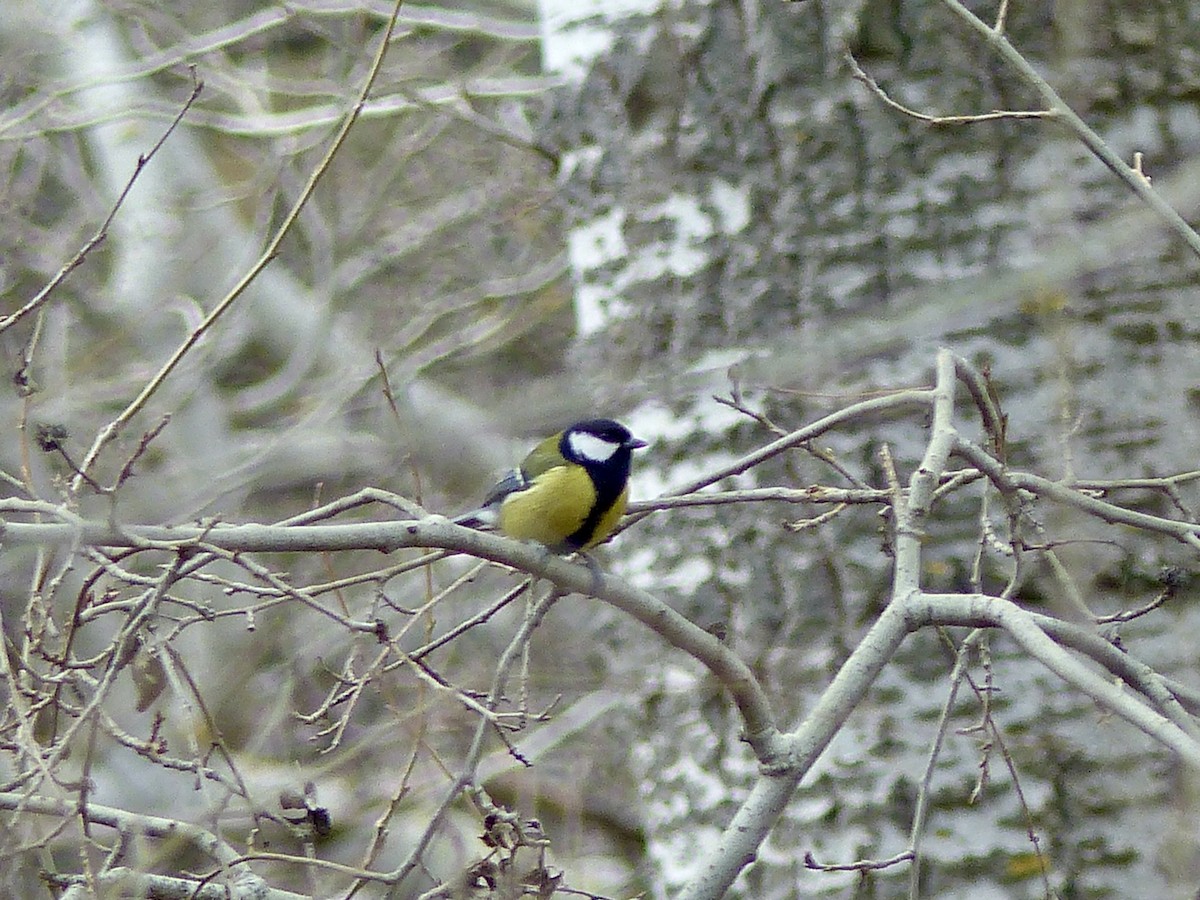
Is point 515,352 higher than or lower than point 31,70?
lower

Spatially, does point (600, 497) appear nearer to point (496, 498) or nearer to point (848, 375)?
point (496, 498)

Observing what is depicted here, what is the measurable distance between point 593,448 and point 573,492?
126mm

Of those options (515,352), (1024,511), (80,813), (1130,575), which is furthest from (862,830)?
(515,352)

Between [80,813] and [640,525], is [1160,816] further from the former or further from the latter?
[80,813]

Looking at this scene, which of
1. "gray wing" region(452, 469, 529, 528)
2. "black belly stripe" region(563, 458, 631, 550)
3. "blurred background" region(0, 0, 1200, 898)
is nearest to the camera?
"blurred background" region(0, 0, 1200, 898)

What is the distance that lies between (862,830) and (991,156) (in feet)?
4.09

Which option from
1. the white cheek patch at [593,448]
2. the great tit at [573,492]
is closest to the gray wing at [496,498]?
the great tit at [573,492]

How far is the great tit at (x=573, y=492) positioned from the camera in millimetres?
2590

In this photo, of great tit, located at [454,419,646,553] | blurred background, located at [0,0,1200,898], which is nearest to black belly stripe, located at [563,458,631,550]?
great tit, located at [454,419,646,553]

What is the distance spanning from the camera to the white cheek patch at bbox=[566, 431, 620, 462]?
8.75 ft

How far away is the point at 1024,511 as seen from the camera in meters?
1.91

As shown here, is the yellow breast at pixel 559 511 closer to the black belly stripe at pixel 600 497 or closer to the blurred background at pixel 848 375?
the black belly stripe at pixel 600 497

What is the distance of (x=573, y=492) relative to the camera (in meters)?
2.60

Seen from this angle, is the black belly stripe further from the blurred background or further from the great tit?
the blurred background
